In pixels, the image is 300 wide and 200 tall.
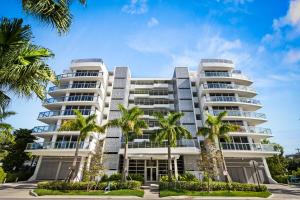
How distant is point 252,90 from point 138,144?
85.0 ft

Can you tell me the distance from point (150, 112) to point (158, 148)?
11.2 meters

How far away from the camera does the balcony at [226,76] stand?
37397 millimetres

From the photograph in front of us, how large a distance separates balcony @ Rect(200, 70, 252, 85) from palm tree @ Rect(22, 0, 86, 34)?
3353 cm

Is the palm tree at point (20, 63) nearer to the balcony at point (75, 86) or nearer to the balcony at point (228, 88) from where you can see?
the balcony at point (75, 86)

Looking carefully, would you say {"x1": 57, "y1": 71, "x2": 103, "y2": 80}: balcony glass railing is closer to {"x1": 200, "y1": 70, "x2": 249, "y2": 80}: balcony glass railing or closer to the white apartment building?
the white apartment building

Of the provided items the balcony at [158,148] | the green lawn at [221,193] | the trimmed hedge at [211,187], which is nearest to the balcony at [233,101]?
the balcony at [158,148]

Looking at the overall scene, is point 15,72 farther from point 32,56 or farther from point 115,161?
point 115,161

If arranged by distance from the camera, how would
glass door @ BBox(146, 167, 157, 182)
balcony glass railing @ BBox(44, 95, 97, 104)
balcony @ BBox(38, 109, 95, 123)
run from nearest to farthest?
1. glass door @ BBox(146, 167, 157, 182)
2. balcony @ BBox(38, 109, 95, 123)
3. balcony glass railing @ BBox(44, 95, 97, 104)

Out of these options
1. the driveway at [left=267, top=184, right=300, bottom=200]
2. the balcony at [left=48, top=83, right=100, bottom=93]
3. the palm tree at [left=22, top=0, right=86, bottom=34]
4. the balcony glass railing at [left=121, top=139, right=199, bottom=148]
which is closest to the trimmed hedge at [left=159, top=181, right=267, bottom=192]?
the driveway at [left=267, top=184, right=300, bottom=200]

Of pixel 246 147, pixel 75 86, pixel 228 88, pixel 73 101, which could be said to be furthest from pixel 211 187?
pixel 75 86

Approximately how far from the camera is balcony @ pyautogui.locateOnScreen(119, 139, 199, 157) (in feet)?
97.6

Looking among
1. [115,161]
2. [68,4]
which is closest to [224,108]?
[115,161]

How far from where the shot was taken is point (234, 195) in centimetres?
1767

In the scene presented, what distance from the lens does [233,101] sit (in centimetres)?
3484
